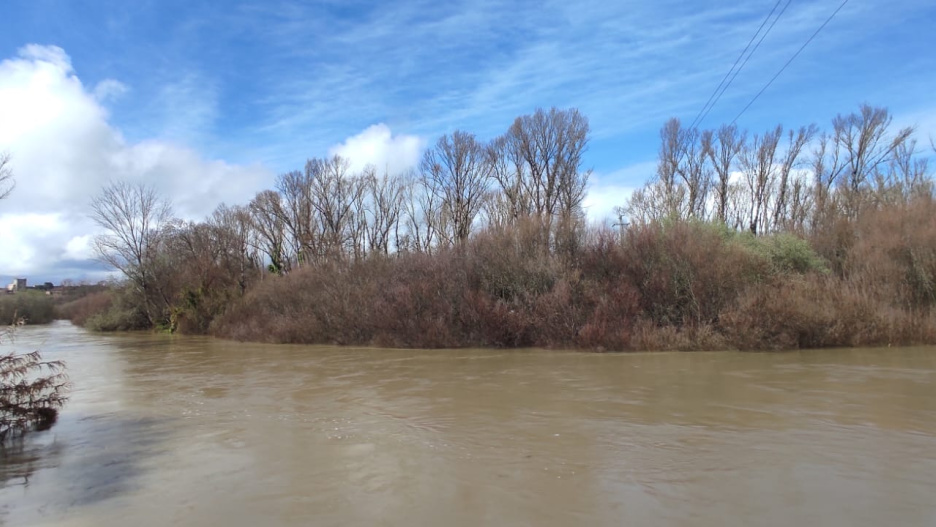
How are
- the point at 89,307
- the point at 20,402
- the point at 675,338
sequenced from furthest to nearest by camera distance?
1. the point at 89,307
2. the point at 675,338
3. the point at 20,402

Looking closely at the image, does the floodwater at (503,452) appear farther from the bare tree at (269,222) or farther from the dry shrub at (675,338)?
the bare tree at (269,222)

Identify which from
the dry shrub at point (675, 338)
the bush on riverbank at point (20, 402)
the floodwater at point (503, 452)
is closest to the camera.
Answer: the floodwater at point (503, 452)

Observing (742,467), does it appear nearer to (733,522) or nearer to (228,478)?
(733,522)

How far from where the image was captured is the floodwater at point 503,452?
18.8ft

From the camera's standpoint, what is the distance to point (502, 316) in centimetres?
2394

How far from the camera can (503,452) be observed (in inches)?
307

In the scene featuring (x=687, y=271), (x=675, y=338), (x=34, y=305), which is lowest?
(x=675, y=338)

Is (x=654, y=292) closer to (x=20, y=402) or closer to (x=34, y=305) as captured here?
(x=20, y=402)

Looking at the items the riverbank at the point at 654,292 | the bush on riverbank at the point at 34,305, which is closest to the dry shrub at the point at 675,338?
the riverbank at the point at 654,292

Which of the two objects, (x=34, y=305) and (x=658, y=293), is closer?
(x=658, y=293)

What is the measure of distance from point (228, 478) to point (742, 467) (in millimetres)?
6399

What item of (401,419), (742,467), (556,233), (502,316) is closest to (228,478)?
(401,419)

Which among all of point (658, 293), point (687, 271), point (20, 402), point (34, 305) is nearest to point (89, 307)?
point (34, 305)

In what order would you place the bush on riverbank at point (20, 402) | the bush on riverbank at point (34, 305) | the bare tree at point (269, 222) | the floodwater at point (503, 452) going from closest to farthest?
the floodwater at point (503, 452), the bush on riverbank at point (20, 402), the bare tree at point (269, 222), the bush on riverbank at point (34, 305)
